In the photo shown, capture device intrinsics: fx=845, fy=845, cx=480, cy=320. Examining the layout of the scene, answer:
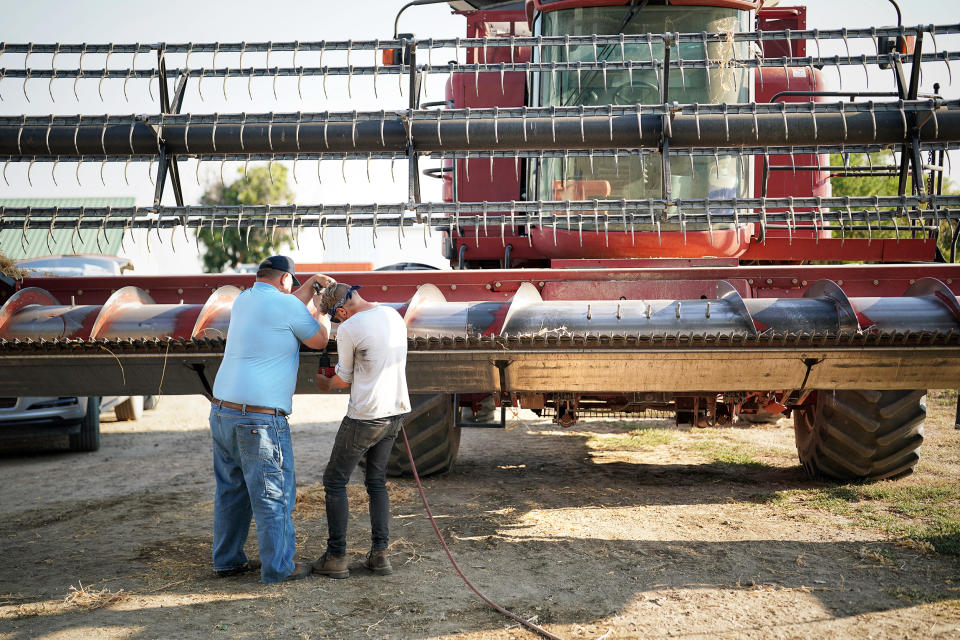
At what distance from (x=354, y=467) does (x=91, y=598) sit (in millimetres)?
1343

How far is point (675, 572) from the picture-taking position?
4.28m

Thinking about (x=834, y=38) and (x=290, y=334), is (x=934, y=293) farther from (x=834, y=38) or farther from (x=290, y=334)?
(x=290, y=334)

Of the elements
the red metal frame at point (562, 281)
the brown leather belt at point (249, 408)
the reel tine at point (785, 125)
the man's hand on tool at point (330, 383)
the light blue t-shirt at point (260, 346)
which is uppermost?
the reel tine at point (785, 125)

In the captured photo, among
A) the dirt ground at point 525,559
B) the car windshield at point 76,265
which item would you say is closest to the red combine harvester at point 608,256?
the dirt ground at point 525,559

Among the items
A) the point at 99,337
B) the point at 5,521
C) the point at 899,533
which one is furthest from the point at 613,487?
the point at 5,521

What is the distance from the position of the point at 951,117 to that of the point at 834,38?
0.81 m

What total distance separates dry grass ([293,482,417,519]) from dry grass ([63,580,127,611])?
5.32 feet

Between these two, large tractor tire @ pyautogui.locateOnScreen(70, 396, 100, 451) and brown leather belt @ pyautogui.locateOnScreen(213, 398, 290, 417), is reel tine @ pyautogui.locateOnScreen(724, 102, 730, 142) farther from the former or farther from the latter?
large tractor tire @ pyautogui.locateOnScreen(70, 396, 100, 451)

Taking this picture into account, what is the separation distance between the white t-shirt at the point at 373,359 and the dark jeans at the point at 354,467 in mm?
79

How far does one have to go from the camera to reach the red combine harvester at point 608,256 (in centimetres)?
406

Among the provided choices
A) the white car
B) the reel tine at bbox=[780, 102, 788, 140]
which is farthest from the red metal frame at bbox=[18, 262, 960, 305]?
Answer: the white car

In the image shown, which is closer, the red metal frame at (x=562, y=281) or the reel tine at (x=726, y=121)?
the reel tine at (x=726, y=121)

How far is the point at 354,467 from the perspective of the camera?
13.8ft

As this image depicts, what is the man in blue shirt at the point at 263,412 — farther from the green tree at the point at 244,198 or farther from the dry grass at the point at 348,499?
the green tree at the point at 244,198
